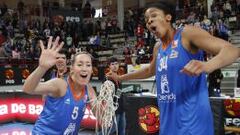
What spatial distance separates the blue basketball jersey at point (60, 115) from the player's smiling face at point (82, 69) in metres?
0.15

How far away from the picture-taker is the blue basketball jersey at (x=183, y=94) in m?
3.04

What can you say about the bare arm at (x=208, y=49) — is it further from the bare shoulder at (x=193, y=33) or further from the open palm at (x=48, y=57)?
the open palm at (x=48, y=57)

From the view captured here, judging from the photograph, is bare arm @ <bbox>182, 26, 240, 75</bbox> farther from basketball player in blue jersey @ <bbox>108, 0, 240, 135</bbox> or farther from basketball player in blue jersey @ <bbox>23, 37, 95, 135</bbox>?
basketball player in blue jersey @ <bbox>23, 37, 95, 135</bbox>

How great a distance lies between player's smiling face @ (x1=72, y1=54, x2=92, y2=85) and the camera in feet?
12.7

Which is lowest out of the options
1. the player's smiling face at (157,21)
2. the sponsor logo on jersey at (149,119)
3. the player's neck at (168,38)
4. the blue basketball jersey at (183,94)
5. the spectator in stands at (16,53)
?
the sponsor logo on jersey at (149,119)

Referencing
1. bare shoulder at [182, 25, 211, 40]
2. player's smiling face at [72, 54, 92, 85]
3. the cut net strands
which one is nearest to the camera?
bare shoulder at [182, 25, 211, 40]

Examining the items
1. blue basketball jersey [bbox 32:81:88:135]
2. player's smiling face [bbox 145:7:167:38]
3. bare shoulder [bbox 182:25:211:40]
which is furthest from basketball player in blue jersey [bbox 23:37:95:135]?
bare shoulder [bbox 182:25:211:40]

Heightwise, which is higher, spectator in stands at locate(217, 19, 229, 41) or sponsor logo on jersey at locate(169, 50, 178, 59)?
spectator in stands at locate(217, 19, 229, 41)

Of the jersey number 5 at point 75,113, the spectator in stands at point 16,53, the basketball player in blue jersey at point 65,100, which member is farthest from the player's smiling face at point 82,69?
the spectator in stands at point 16,53

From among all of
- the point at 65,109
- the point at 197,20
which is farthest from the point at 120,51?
the point at 65,109

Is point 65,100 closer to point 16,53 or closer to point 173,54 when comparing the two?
point 173,54

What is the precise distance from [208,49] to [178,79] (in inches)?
14.4

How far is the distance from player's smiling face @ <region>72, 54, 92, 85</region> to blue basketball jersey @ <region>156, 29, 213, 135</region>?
97 cm

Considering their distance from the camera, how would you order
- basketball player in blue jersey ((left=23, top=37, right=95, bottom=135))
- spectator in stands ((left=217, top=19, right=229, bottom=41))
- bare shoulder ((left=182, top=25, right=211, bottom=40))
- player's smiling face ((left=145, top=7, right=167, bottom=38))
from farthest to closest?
spectator in stands ((left=217, top=19, right=229, bottom=41))
basketball player in blue jersey ((left=23, top=37, right=95, bottom=135))
player's smiling face ((left=145, top=7, right=167, bottom=38))
bare shoulder ((left=182, top=25, right=211, bottom=40))
